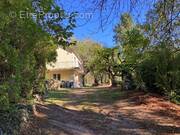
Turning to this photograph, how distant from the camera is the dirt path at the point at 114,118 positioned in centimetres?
1286

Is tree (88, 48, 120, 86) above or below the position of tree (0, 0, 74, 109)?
above

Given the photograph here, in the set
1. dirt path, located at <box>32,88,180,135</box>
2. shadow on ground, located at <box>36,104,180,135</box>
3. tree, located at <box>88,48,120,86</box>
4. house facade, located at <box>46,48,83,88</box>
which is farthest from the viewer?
house facade, located at <box>46,48,83,88</box>

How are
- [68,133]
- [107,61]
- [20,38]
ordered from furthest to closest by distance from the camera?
[107,61], [68,133], [20,38]

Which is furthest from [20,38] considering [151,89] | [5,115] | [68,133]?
[151,89]

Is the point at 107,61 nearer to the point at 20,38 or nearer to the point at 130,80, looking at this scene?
the point at 130,80

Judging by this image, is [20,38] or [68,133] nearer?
[20,38]

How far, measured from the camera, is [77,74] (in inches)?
2238

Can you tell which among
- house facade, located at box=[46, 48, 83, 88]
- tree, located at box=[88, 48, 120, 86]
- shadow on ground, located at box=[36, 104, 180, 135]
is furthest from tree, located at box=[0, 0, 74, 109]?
house facade, located at box=[46, 48, 83, 88]

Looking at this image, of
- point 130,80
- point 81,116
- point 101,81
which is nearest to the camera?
point 81,116

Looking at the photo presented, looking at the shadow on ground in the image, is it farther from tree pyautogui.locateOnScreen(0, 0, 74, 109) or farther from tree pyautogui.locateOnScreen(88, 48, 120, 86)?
tree pyautogui.locateOnScreen(88, 48, 120, 86)

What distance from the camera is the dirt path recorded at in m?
12.9

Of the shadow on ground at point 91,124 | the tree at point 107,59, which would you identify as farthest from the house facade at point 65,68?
the shadow on ground at point 91,124

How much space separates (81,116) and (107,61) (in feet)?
94.8

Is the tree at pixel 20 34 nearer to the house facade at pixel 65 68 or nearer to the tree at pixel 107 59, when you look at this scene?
the tree at pixel 107 59
